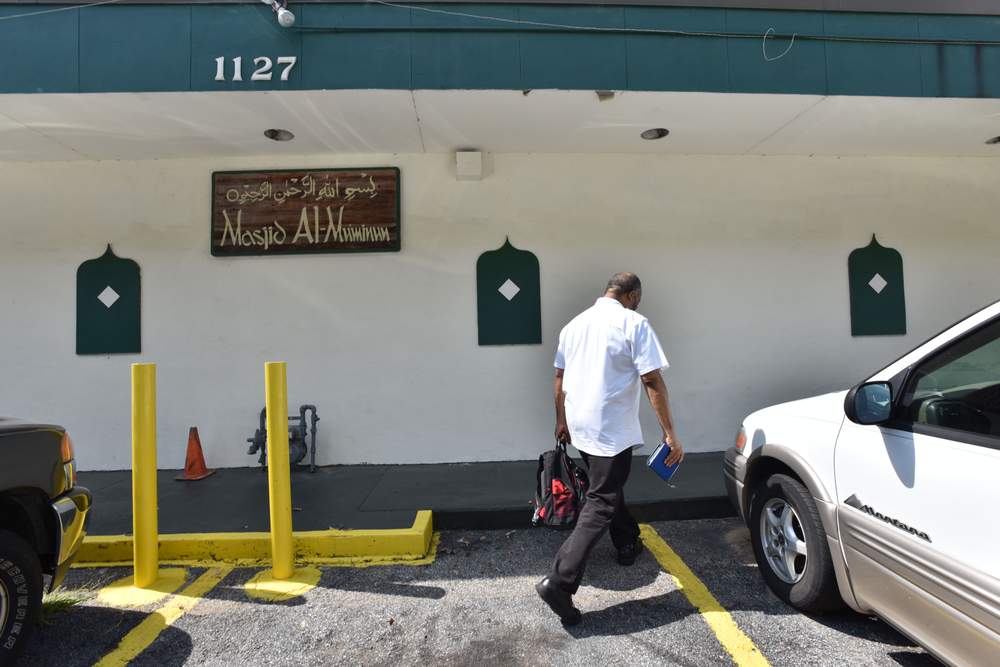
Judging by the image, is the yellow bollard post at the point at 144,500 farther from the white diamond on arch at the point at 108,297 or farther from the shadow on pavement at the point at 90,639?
the white diamond on arch at the point at 108,297

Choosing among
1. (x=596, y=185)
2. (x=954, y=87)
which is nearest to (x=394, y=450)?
(x=596, y=185)

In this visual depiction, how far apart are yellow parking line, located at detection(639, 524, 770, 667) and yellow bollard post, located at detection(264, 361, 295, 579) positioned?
2.49 meters

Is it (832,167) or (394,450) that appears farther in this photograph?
(832,167)

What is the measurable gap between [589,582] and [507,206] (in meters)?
4.10

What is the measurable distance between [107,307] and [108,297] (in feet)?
0.37

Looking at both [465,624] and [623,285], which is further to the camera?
[623,285]

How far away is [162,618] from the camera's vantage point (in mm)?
3020

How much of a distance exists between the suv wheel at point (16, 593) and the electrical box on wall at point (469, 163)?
4.81 metres

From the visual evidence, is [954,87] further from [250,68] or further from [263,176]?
[263,176]

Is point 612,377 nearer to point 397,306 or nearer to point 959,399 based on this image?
point 959,399

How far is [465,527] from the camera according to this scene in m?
4.30

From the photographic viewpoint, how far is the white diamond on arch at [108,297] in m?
5.97

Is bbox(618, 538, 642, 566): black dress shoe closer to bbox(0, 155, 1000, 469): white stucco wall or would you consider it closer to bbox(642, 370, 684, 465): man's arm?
bbox(642, 370, 684, 465): man's arm

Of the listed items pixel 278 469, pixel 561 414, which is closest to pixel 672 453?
pixel 561 414
